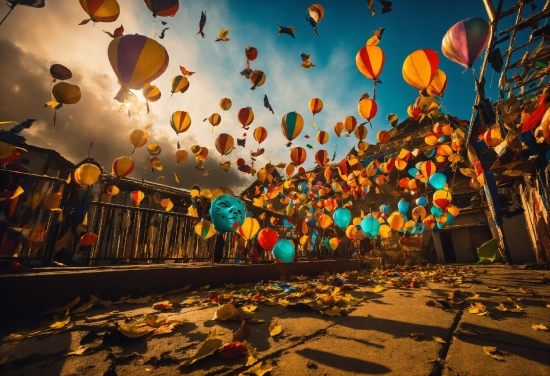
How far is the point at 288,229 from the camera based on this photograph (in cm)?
841

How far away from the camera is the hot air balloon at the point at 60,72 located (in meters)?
6.14

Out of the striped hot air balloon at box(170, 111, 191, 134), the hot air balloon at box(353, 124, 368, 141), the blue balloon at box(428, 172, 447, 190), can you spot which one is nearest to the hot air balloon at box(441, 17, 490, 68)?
the hot air balloon at box(353, 124, 368, 141)

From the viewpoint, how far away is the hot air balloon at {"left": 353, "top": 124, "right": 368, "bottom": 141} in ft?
30.9

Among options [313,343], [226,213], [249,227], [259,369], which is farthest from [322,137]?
[259,369]

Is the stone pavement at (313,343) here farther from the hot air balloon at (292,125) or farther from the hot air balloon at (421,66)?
the hot air balloon at (292,125)

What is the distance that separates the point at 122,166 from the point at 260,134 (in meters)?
4.85

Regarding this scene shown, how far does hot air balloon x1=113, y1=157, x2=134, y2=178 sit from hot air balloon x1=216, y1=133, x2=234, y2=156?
293 cm

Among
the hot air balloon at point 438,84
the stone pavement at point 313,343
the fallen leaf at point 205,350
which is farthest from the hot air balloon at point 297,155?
the fallen leaf at point 205,350

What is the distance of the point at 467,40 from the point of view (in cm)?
455

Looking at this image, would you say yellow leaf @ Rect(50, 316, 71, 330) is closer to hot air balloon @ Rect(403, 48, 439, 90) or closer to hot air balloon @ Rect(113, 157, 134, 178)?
hot air balloon @ Rect(113, 157, 134, 178)

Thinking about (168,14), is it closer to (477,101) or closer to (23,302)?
(23,302)

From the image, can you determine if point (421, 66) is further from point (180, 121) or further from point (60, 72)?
point (60, 72)

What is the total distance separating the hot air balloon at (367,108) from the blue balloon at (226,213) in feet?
14.6

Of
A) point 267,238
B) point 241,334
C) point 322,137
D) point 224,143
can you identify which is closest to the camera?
point 241,334
